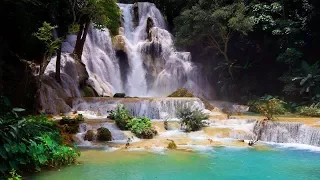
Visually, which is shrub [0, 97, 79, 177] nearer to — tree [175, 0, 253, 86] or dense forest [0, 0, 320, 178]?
dense forest [0, 0, 320, 178]

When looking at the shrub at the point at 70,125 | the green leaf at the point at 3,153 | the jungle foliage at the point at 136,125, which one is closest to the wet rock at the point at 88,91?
the jungle foliage at the point at 136,125

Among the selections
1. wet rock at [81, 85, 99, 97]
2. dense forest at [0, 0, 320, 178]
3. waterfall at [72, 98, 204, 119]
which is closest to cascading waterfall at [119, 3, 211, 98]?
dense forest at [0, 0, 320, 178]

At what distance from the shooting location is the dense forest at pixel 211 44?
1463 cm

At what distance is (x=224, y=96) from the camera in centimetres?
2675

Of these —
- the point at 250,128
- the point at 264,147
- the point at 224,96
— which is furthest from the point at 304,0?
the point at 264,147

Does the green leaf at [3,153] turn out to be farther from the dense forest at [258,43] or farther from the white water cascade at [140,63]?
the dense forest at [258,43]

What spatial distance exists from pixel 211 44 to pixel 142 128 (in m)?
14.2

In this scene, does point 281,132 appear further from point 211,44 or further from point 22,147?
point 211,44

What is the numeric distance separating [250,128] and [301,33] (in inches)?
464

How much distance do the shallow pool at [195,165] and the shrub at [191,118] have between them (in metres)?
2.83

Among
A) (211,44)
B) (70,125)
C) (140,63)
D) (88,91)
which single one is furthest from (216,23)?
(70,125)

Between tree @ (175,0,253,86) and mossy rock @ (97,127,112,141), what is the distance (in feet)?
42.9

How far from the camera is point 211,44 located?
26.5 metres

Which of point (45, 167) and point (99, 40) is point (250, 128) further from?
point (99, 40)
